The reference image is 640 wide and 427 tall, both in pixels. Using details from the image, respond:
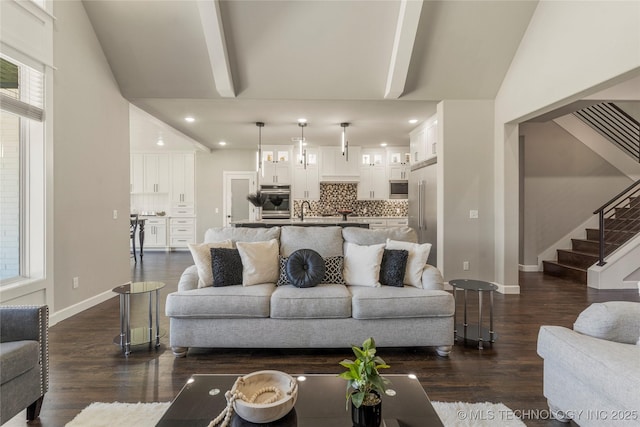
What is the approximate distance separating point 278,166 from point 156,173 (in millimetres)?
3600

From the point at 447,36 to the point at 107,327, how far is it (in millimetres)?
4954

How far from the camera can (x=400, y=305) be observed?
2533mm

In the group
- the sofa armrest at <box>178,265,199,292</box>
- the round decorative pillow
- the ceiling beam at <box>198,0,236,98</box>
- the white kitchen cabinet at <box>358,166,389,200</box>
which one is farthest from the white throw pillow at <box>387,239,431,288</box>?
the white kitchen cabinet at <box>358,166,389,200</box>

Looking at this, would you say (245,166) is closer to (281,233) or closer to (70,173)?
(70,173)

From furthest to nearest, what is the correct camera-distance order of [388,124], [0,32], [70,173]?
[388,124], [70,173], [0,32]

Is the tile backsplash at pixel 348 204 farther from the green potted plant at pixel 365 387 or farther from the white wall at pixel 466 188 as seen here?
the green potted plant at pixel 365 387

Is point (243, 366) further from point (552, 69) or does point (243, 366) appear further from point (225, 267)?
point (552, 69)

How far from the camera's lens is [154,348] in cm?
273

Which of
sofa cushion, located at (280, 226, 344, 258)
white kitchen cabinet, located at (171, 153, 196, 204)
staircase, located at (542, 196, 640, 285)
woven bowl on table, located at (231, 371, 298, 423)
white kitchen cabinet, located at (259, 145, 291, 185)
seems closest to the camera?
woven bowl on table, located at (231, 371, 298, 423)

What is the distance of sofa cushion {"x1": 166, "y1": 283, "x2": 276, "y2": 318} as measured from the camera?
2504mm

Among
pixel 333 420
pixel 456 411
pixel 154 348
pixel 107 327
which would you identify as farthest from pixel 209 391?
pixel 107 327

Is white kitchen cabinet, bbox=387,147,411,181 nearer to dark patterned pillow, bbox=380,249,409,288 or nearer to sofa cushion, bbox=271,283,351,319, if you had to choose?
dark patterned pillow, bbox=380,249,409,288

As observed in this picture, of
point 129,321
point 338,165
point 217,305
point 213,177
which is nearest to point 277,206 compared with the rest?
point 338,165

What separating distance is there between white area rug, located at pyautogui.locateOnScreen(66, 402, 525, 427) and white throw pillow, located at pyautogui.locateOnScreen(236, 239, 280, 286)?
1.14 m
